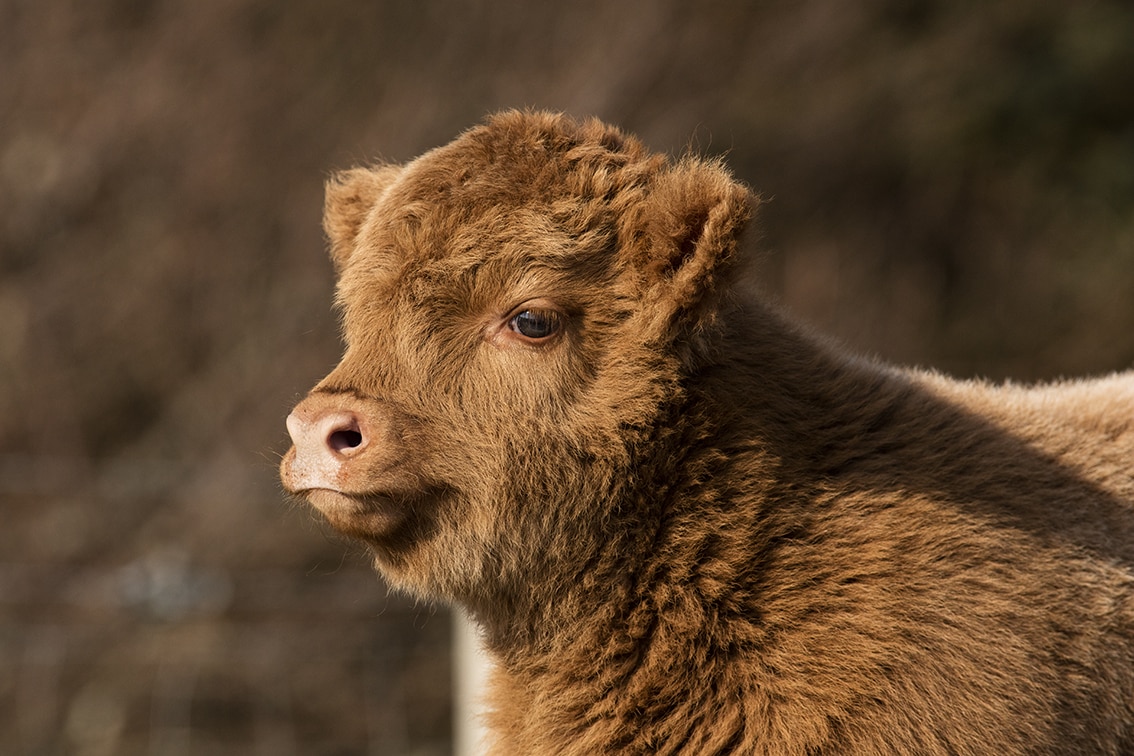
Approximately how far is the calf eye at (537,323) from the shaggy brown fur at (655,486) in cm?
2

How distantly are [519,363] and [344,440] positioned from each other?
504mm

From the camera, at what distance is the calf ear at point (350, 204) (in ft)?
13.5

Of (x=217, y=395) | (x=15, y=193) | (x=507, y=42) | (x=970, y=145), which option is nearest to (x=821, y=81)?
(x=970, y=145)

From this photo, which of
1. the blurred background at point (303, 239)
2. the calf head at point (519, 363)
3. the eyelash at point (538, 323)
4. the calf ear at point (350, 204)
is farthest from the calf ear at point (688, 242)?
the blurred background at point (303, 239)

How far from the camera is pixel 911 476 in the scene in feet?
11.3

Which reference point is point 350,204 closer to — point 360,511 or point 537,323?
point 537,323

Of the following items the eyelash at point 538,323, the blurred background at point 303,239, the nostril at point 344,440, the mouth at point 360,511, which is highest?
the blurred background at point 303,239

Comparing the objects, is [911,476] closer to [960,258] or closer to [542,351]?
[542,351]

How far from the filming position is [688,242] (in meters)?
3.30

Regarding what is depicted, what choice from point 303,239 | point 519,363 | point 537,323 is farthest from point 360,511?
point 303,239

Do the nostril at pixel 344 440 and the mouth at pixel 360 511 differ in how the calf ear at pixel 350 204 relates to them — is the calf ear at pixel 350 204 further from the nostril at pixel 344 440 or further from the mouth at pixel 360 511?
the mouth at pixel 360 511

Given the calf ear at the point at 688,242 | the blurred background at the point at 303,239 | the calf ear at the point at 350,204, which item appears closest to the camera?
the calf ear at the point at 688,242

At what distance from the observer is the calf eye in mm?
3361

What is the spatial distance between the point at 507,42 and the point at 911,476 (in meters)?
10.5
